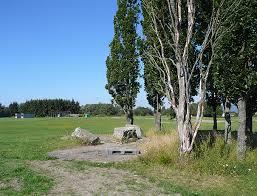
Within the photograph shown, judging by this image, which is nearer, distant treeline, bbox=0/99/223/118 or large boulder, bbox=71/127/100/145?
large boulder, bbox=71/127/100/145

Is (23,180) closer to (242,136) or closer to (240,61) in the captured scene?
(242,136)

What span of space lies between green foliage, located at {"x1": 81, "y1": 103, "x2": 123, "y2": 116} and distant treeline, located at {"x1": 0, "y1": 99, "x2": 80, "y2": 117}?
207 inches

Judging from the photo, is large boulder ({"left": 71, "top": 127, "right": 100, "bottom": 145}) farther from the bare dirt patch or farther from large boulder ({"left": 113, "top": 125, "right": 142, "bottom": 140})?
the bare dirt patch

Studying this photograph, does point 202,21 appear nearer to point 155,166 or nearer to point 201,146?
point 201,146

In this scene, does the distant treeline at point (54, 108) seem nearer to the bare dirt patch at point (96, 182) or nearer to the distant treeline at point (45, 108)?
the distant treeline at point (45, 108)

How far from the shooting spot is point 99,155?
1855 centimetres

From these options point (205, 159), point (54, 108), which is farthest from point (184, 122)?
point (54, 108)

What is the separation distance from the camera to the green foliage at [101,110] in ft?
494

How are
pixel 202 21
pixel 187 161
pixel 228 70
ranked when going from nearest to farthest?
pixel 187 161, pixel 228 70, pixel 202 21

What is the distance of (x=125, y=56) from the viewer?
117ft

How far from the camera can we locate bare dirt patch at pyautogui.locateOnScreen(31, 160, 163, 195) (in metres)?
10.8

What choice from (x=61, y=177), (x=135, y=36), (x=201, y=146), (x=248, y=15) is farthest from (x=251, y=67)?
(x=135, y=36)

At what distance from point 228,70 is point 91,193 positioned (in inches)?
288

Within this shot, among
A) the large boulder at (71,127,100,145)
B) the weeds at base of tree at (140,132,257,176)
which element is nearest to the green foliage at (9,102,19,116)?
the large boulder at (71,127,100,145)
